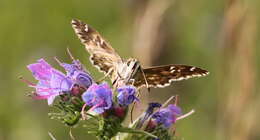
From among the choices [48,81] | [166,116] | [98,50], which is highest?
[98,50]

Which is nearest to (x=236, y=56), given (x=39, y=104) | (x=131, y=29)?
(x=131, y=29)

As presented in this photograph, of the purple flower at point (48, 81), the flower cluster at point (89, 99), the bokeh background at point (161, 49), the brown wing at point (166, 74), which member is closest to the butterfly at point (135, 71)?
the brown wing at point (166, 74)

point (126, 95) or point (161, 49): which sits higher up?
point (161, 49)

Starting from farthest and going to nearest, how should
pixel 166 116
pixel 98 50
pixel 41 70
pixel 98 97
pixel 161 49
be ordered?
pixel 161 49 → pixel 98 50 → pixel 166 116 → pixel 41 70 → pixel 98 97

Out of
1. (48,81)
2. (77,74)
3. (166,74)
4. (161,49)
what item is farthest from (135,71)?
(161,49)

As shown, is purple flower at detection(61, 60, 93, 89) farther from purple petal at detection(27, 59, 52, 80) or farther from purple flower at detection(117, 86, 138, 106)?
purple flower at detection(117, 86, 138, 106)

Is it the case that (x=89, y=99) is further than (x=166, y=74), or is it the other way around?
(x=166, y=74)

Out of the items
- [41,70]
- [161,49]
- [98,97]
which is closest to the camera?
[98,97]

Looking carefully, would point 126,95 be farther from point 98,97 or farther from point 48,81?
point 48,81
